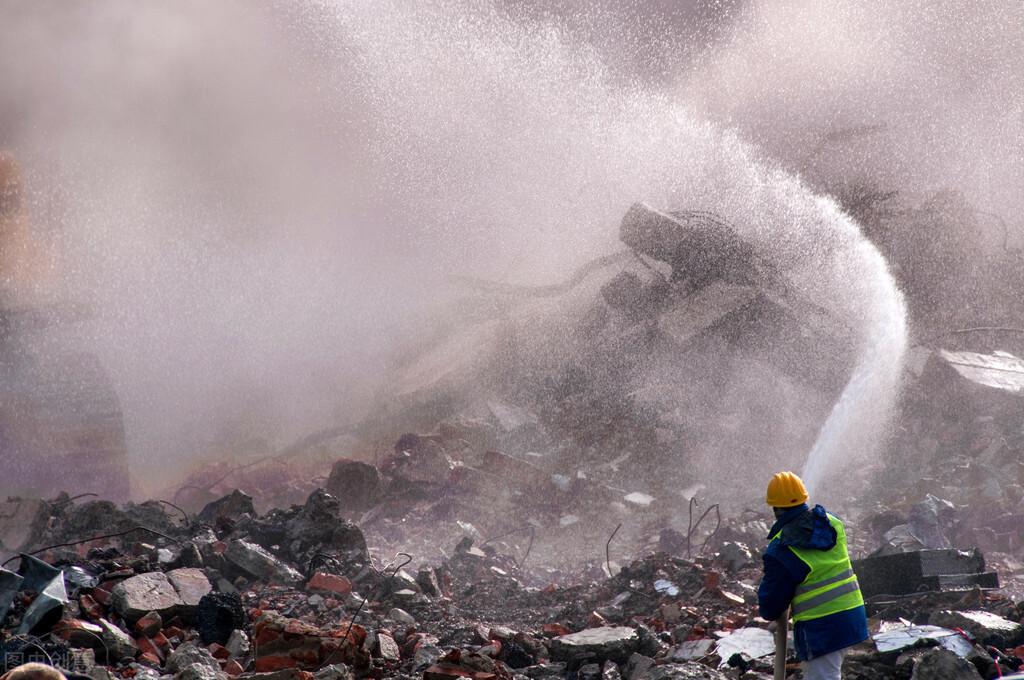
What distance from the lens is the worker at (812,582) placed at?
161 inches

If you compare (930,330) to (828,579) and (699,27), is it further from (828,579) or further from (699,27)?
(699,27)

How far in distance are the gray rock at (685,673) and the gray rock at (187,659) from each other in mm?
2963

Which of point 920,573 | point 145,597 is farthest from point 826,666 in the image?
point 145,597

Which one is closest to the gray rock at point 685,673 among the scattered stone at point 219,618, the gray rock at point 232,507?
the scattered stone at point 219,618

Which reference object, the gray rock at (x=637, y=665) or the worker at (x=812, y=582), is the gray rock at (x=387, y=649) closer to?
the gray rock at (x=637, y=665)

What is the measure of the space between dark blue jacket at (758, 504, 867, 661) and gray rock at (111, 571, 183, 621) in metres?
4.78

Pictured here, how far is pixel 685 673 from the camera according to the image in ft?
17.0

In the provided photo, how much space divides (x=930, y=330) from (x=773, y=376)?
437cm

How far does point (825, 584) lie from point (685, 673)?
57.9 inches

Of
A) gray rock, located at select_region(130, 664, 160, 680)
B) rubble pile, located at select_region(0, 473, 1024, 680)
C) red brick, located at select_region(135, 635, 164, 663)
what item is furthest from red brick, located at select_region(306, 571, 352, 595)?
gray rock, located at select_region(130, 664, 160, 680)

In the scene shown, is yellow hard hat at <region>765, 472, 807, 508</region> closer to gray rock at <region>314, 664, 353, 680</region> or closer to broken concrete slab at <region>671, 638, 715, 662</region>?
broken concrete slab at <region>671, 638, 715, 662</region>

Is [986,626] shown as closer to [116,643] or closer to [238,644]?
[238,644]

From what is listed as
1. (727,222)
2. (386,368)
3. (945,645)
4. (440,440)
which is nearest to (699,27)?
(727,222)

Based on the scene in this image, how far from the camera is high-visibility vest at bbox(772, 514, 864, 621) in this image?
4109 millimetres
